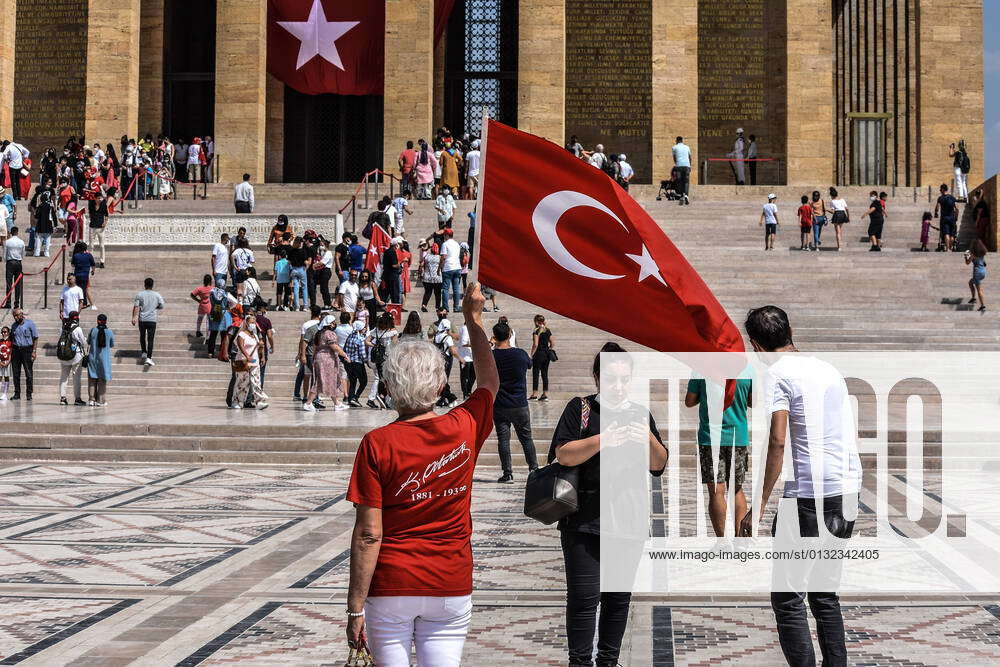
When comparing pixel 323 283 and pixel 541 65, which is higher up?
pixel 541 65

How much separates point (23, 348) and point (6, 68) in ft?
54.4

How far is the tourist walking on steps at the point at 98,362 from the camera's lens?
610 inches

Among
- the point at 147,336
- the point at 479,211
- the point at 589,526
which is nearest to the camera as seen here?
the point at 479,211

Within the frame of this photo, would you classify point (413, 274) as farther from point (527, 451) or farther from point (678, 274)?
point (678, 274)

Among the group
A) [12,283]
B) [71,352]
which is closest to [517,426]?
[71,352]

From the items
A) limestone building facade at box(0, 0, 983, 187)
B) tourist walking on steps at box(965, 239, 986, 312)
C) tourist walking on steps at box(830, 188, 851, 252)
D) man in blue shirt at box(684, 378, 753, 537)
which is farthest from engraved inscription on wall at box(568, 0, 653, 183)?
man in blue shirt at box(684, 378, 753, 537)

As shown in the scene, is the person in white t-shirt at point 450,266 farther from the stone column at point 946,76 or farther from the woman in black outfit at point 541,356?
the stone column at point 946,76

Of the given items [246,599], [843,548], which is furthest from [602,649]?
[246,599]

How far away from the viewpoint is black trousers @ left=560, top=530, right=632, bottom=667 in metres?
4.56

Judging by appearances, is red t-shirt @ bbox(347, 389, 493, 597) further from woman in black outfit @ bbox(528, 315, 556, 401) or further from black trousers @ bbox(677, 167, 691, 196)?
black trousers @ bbox(677, 167, 691, 196)

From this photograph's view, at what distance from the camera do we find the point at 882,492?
9.81 meters

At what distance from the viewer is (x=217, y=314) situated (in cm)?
1789

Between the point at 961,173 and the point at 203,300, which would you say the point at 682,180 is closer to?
the point at 961,173

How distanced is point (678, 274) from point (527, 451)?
→ 5739 mm
